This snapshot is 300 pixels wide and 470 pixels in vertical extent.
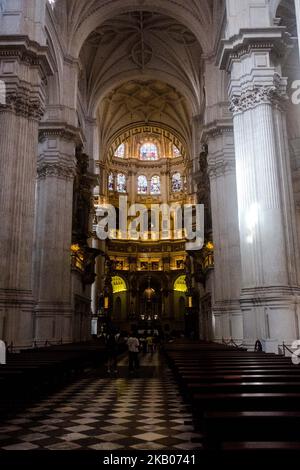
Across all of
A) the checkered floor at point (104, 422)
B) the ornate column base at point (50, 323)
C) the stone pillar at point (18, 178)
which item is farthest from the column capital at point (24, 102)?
the checkered floor at point (104, 422)

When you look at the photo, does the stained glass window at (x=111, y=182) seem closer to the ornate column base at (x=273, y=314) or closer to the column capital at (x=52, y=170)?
the column capital at (x=52, y=170)

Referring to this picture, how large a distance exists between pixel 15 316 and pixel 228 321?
9.25 metres

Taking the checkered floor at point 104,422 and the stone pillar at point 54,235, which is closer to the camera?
the checkered floor at point 104,422

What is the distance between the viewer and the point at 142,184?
1838 inches

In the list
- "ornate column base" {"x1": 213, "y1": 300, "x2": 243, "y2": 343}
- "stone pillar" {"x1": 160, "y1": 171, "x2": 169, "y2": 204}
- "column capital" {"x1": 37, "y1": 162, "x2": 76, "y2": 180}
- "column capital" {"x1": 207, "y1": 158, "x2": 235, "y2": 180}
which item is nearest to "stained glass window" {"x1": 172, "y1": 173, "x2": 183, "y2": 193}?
"stone pillar" {"x1": 160, "y1": 171, "x2": 169, "y2": 204}

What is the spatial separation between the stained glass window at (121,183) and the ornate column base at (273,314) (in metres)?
34.4

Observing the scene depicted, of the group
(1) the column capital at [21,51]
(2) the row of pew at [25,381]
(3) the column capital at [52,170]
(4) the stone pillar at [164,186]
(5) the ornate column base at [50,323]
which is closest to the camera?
(2) the row of pew at [25,381]

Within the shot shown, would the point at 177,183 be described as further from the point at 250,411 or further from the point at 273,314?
the point at 250,411

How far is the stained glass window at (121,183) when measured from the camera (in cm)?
4572

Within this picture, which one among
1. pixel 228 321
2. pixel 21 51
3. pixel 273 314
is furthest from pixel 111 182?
pixel 273 314

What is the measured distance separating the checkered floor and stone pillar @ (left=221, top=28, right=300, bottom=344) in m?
3.59

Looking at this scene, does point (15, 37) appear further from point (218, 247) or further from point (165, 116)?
point (165, 116)

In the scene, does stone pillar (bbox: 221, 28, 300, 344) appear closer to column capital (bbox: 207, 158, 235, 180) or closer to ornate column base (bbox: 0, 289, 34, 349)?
column capital (bbox: 207, 158, 235, 180)

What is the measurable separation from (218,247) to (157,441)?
1495cm
